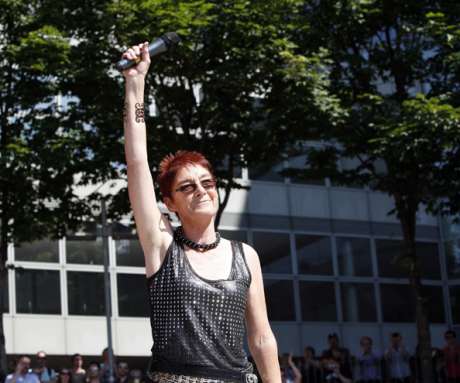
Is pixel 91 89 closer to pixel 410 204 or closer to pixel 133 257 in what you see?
pixel 410 204

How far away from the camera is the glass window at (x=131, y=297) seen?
86.4 ft

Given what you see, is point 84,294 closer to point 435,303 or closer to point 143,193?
point 435,303

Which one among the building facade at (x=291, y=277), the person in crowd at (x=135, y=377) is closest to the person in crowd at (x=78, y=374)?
the person in crowd at (x=135, y=377)

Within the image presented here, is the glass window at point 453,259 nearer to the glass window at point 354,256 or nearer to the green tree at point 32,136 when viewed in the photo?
the glass window at point 354,256

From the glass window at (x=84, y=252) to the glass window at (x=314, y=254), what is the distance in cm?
619

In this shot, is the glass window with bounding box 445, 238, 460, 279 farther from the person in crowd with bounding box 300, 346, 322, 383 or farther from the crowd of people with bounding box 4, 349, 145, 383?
the crowd of people with bounding box 4, 349, 145, 383

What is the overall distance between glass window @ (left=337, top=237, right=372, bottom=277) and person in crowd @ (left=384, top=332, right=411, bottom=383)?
38.3 ft

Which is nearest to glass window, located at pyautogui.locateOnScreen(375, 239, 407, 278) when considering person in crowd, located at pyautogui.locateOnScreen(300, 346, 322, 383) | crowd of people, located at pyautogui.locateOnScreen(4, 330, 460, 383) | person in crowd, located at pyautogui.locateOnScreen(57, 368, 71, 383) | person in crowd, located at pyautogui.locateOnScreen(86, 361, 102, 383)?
crowd of people, located at pyautogui.locateOnScreen(4, 330, 460, 383)

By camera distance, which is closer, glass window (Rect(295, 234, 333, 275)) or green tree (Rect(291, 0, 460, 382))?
green tree (Rect(291, 0, 460, 382))

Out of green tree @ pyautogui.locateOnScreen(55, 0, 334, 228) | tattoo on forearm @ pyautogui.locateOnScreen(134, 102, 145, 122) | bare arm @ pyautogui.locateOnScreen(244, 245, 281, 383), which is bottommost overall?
bare arm @ pyautogui.locateOnScreen(244, 245, 281, 383)

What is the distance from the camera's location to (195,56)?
18297mm

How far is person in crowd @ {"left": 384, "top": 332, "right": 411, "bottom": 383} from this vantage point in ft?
59.1

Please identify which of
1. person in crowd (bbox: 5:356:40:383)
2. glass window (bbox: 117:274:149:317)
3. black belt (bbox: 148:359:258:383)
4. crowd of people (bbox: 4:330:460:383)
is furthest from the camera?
glass window (bbox: 117:274:149:317)

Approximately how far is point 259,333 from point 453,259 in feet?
94.4
